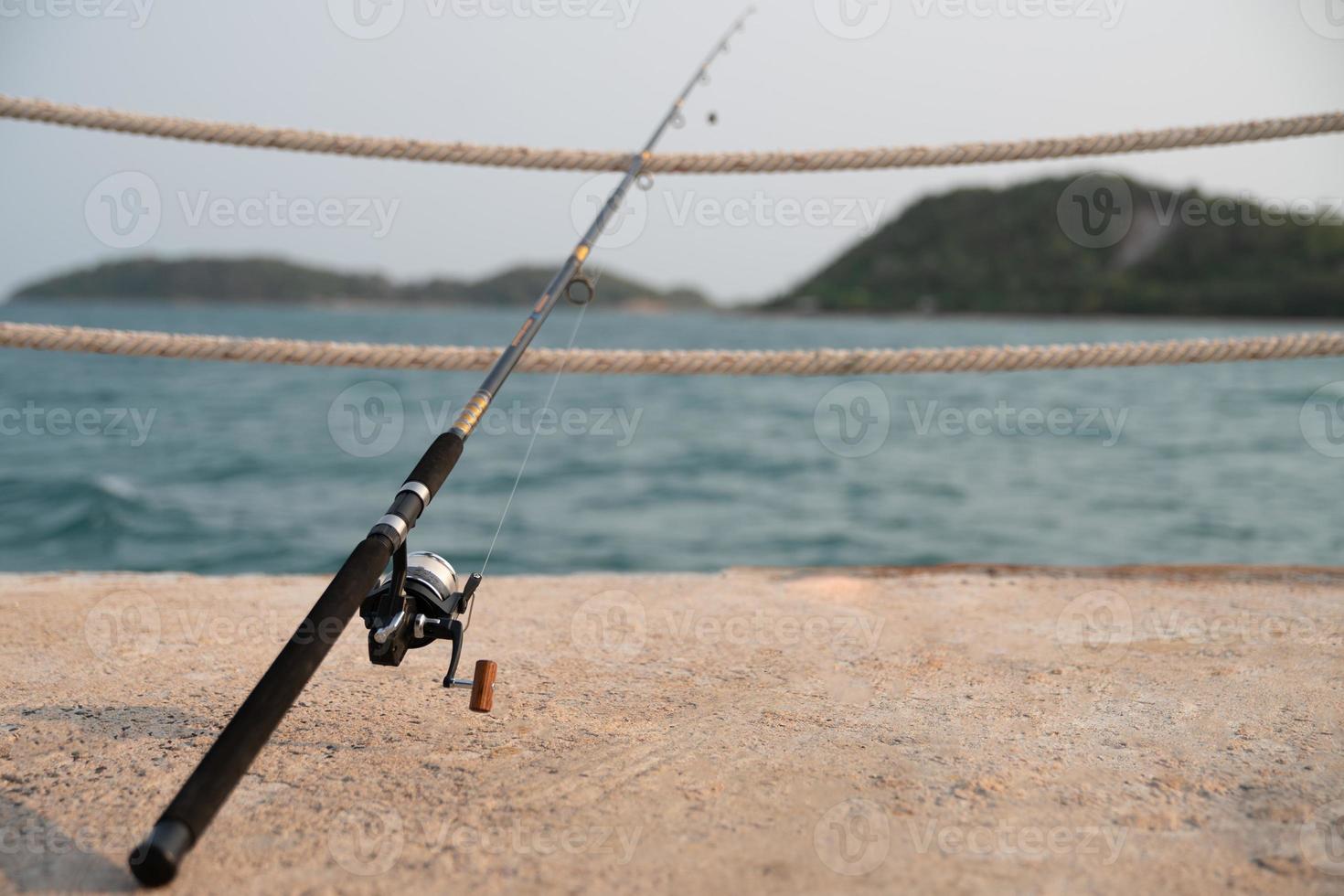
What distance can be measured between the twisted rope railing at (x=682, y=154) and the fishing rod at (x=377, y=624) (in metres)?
0.59

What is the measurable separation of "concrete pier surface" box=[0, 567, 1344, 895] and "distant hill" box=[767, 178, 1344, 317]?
1667 inches

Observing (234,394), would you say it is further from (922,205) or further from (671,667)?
(922,205)

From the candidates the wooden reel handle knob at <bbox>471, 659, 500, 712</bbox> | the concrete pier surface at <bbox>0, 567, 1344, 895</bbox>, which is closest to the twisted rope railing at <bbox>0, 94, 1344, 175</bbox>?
the concrete pier surface at <bbox>0, 567, 1344, 895</bbox>

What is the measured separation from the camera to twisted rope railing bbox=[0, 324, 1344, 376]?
88.0 inches

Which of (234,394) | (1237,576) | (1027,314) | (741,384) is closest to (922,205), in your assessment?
(1027,314)

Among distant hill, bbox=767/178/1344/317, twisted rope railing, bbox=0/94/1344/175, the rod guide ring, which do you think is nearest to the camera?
the rod guide ring

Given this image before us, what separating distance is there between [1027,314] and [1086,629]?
55.2 metres

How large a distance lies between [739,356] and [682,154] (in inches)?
25.0

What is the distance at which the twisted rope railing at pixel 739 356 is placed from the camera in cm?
223

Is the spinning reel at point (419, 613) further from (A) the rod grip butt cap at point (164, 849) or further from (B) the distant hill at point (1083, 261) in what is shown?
(B) the distant hill at point (1083, 261)

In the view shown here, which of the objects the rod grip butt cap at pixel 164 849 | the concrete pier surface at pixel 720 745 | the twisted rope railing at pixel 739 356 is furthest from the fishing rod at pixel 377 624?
the twisted rope railing at pixel 739 356

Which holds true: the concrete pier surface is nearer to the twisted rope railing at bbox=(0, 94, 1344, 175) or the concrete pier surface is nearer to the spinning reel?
the spinning reel

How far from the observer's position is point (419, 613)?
1.53m

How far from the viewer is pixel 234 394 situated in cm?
2122
